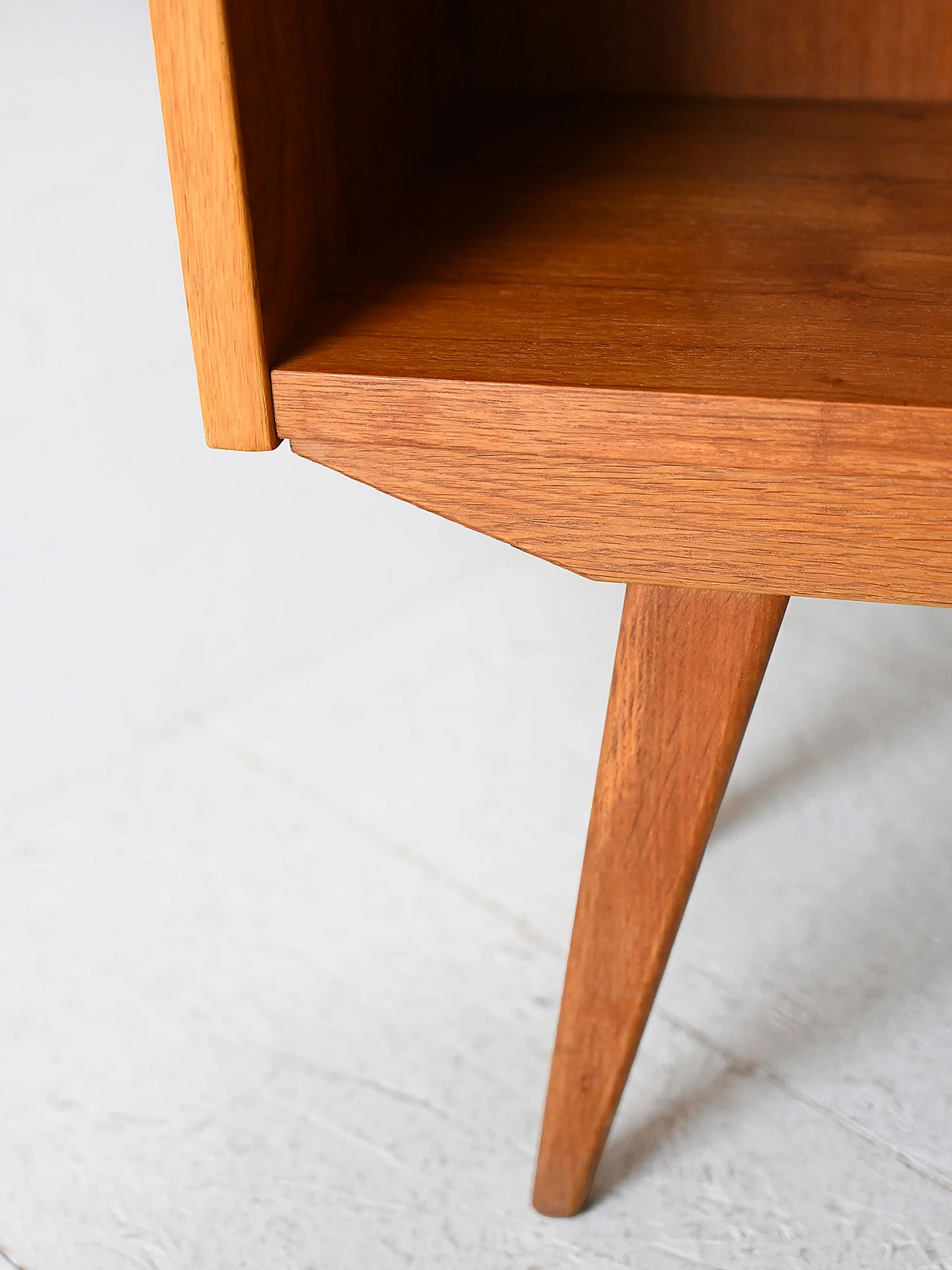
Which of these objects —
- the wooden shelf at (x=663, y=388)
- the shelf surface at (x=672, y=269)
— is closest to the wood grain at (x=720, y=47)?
the shelf surface at (x=672, y=269)

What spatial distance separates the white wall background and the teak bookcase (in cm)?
31

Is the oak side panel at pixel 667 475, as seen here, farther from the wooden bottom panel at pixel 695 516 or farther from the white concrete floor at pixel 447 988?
the white concrete floor at pixel 447 988

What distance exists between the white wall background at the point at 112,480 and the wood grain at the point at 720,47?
0.89 feet

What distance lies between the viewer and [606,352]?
38 centimetres

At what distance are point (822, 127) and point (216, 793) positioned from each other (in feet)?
2.01

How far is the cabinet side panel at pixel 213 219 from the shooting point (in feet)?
1.11


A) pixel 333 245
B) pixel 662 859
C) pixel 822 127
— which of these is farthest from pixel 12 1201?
pixel 822 127

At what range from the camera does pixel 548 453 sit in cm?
37

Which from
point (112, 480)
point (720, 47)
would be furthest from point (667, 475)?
point (112, 480)

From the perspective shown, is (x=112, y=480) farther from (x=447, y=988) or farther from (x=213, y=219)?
(x=213, y=219)

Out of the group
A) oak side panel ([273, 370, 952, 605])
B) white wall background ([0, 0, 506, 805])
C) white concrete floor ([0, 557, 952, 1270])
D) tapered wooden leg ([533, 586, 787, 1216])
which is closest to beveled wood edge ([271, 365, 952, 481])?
oak side panel ([273, 370, 952, 605])

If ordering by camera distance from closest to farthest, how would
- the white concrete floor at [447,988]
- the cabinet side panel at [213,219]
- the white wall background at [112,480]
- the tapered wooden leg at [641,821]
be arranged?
the cabinet side panel at [213,219]
the tapered wooden leg at [641,821]
the white concrete floor at [447,988]
the white wall background at [112,480]

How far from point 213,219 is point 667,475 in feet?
0.49

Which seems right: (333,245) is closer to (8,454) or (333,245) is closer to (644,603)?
(644,603)
